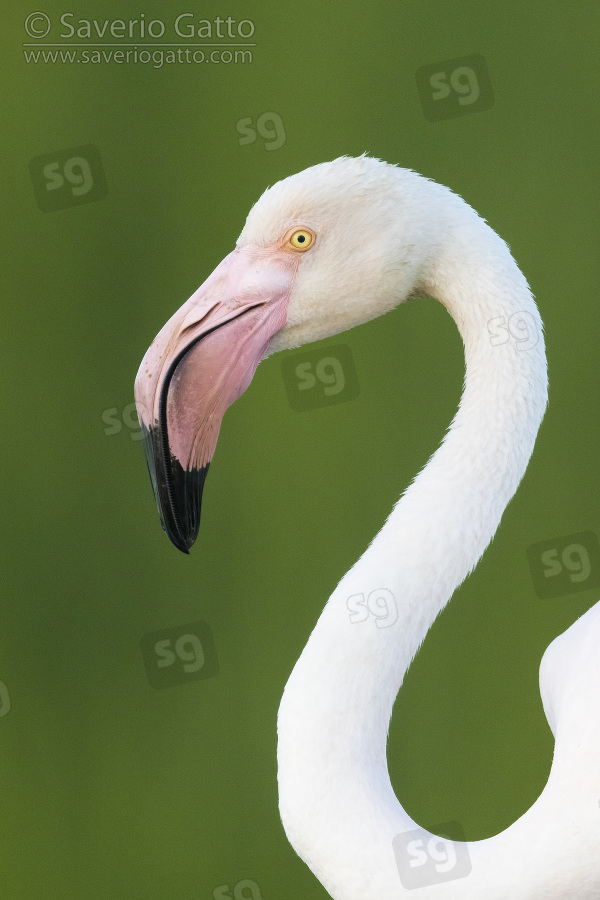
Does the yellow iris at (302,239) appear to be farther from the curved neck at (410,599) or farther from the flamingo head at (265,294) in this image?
the curved neck at (410,599)

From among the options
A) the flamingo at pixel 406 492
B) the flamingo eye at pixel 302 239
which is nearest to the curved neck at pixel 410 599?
the flamingo at pixel 406 492

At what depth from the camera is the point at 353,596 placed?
41.0 inches

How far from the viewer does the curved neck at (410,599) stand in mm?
971

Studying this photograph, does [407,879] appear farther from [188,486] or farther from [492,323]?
[492,323]

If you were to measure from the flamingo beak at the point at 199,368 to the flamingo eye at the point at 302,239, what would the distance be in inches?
0.5

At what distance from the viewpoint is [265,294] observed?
1.10 m

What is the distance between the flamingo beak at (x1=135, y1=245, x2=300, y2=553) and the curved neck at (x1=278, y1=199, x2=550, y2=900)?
19 centimetres

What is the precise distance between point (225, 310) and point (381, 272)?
19cm

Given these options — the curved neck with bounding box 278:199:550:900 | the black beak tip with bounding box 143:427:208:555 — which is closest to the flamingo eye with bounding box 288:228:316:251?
the curved neck with bounding box 278:199:550:900

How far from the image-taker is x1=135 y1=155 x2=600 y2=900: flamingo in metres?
0.98

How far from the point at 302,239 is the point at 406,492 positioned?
0.32 m

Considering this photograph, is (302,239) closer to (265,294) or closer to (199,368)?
(265,294)

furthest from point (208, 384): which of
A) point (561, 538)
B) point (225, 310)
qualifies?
point (561, 538)

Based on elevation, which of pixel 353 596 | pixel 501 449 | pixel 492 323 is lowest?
pixel 353 596
